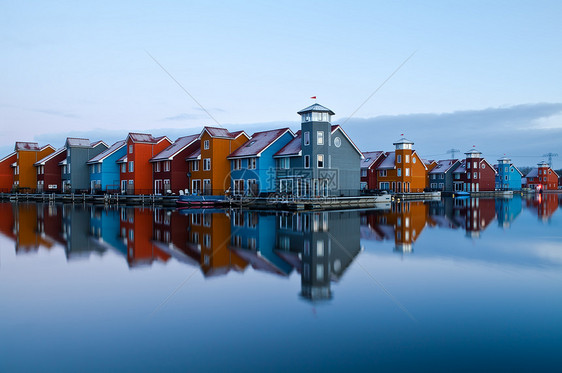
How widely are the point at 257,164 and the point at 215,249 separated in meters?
31.5

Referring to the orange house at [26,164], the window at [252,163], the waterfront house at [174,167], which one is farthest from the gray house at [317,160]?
the orange house at [26,164]

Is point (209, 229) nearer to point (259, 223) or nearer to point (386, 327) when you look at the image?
point (259, 223)

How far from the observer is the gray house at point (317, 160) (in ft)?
151

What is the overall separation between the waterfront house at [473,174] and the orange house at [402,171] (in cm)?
1689

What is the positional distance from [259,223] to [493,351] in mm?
21643

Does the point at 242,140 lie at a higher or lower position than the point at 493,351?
higher

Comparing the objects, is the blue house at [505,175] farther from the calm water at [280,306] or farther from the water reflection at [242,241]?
the calm water at [280,306]

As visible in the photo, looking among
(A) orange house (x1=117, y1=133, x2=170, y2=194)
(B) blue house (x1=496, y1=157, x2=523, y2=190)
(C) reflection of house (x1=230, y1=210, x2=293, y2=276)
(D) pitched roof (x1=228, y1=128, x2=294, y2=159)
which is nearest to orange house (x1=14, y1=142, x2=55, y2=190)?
(A) orange house (x1=117, y1=133, x2=170, y2=194)

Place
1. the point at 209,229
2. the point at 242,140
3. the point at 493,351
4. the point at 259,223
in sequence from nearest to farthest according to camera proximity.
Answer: the point at 493,351
the point at 209,229
the point at 259,223
the point at 242,140

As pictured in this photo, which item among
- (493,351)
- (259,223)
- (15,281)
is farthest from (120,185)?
(493,351)

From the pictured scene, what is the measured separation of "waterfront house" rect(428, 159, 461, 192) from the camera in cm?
9106

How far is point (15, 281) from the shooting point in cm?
1252

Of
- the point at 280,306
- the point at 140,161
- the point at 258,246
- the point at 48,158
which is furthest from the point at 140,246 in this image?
the point at 48,158

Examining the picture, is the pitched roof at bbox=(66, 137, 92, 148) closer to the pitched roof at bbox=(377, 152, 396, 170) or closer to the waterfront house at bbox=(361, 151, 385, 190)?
the waterfront house at bbox=(361, 151, 385, 190)
